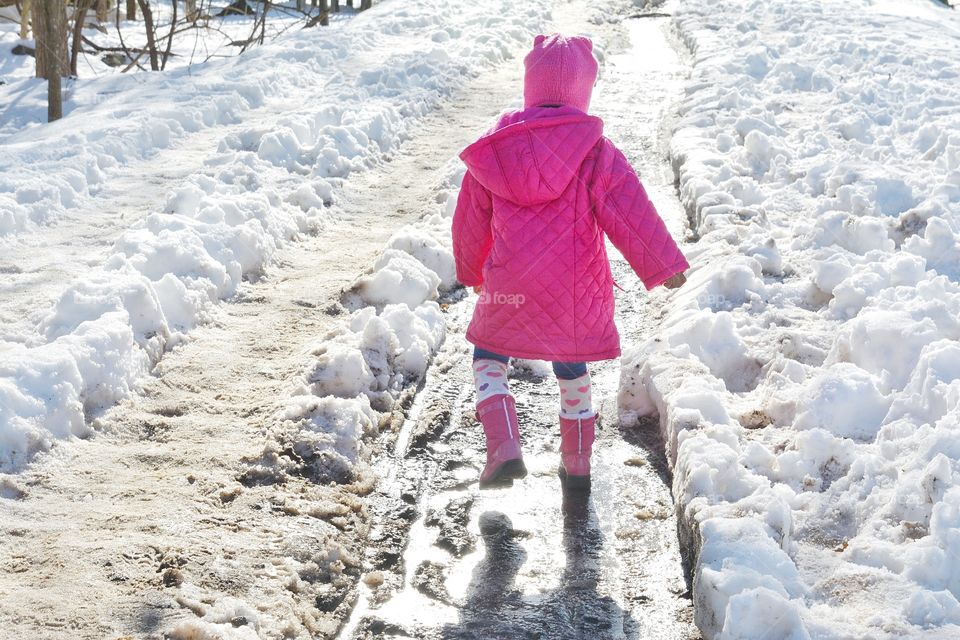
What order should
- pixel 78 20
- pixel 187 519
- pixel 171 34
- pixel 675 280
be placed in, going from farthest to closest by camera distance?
pixel 78 20, pixel 171 34, pixel 675 280, pixel 187 519

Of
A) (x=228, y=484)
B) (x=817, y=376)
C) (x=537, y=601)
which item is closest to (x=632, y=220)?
(x=817, y=376)

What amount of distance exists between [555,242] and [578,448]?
756 millimetres

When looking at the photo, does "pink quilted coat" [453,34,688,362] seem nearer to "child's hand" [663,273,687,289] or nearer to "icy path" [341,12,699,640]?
"child's hand" [663,273,687,289]

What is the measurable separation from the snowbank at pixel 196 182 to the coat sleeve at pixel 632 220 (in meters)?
1.43

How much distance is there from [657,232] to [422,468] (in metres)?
1.25

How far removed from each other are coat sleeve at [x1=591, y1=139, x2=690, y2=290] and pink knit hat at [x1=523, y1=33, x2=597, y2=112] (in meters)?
0.22

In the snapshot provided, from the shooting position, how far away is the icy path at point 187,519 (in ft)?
9.53

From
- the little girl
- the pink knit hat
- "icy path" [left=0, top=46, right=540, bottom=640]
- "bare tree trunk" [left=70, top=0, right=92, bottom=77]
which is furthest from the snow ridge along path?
"bare tree trunk" [left=70, top=0, right=92, bottom=77]

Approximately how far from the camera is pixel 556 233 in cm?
364

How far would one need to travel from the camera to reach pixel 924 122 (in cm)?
807

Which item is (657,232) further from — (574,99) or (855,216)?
(855,216)

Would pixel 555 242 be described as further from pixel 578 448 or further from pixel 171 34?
pixel 171 34

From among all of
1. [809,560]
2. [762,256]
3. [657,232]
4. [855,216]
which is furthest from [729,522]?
[855,216]

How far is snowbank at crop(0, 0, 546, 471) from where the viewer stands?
4160 millimetres
